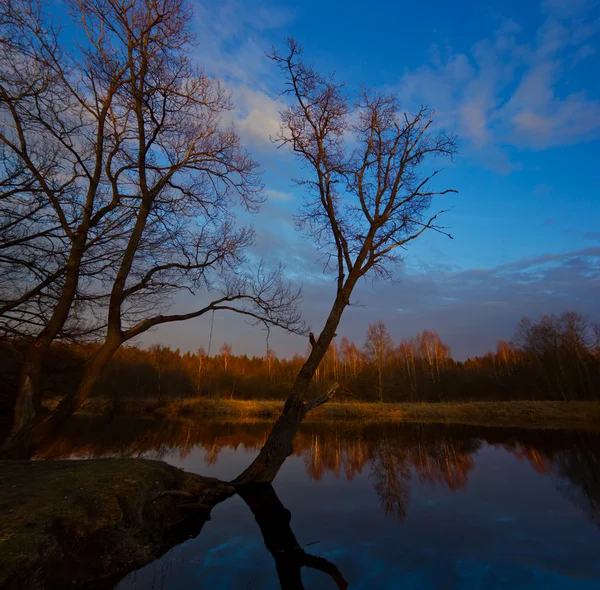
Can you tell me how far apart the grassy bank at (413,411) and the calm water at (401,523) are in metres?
11.6

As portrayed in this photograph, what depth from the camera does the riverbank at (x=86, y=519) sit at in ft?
10.5

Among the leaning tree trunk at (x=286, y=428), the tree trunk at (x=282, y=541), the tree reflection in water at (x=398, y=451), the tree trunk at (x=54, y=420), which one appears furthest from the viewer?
the tree reflection in water at (x=398, y=451)

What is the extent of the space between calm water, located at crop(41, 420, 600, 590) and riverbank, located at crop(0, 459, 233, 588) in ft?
1.14

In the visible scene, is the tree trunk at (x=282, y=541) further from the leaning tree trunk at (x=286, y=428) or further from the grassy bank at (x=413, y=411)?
the grassy bank at (x=413, y=411)

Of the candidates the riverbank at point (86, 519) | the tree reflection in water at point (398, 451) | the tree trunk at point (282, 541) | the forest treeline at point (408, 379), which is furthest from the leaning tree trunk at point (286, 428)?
the forest treeline at point (408, 379)

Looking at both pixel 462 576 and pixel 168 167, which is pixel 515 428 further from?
pixel 168 167

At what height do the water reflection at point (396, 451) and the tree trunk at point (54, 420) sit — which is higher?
the tree trunk at point (54, 420)

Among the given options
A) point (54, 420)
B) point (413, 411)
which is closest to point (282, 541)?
point (54, 420)

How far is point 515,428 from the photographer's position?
19094 mm

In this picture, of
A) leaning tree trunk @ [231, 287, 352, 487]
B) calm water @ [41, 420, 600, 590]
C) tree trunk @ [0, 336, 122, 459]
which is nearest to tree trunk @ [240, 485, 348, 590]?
calm water @ [41, 420, 600, 590]

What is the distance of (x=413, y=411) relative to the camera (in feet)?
90.4

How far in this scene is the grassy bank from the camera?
70.8 ft

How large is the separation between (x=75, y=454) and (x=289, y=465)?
6464mm

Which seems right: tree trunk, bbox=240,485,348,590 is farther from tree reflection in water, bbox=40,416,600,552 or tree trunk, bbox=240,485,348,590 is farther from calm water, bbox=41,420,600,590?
tree reflection in water, bbox=40,416,600,552
